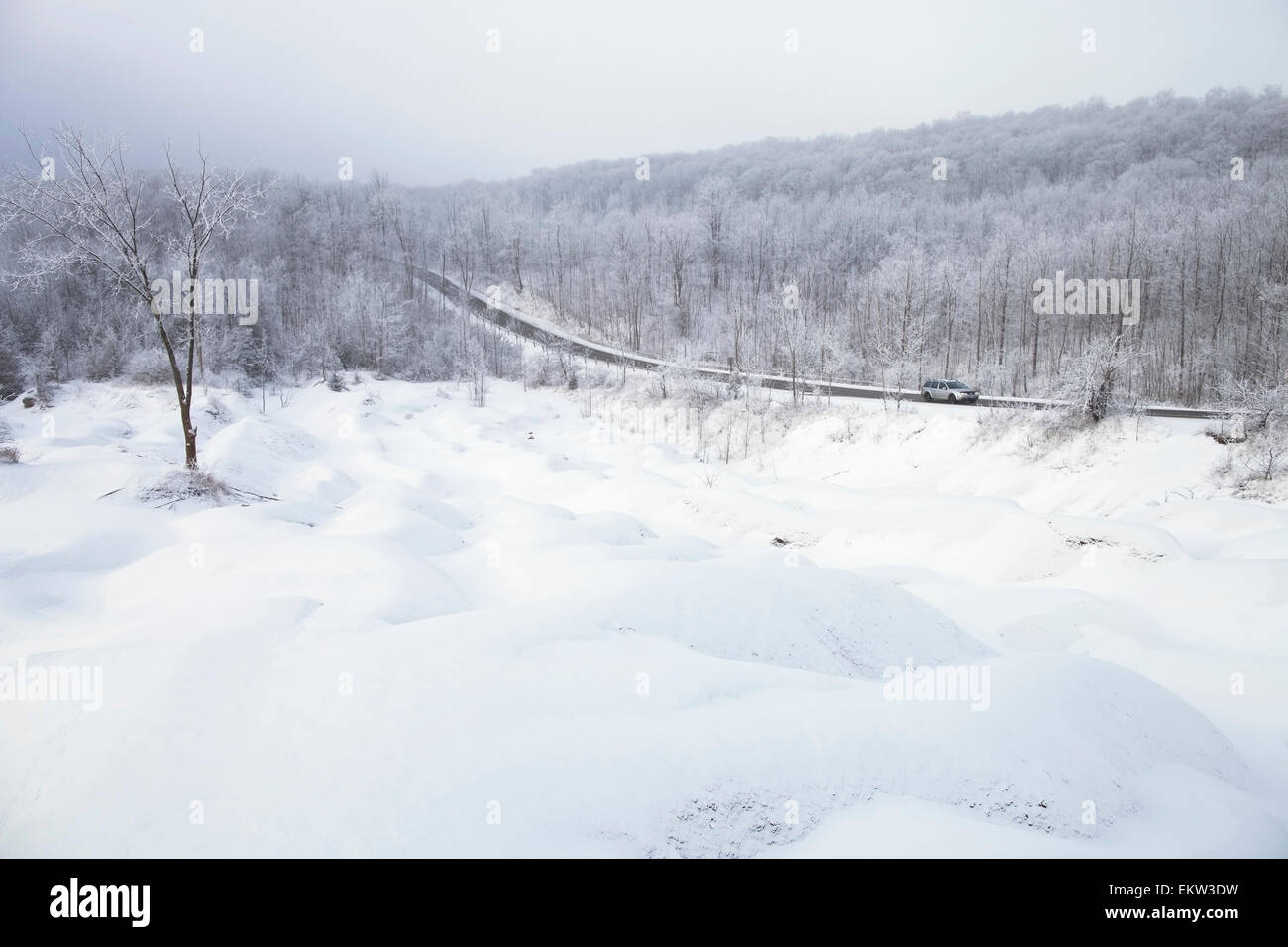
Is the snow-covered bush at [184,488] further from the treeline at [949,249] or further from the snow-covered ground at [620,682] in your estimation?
the treeline at [949,249]

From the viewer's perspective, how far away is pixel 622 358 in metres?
47.6

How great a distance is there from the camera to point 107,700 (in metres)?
4.34

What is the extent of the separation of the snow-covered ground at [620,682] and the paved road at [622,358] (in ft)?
40.7

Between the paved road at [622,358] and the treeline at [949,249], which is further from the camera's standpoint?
the treeline at [949,249]

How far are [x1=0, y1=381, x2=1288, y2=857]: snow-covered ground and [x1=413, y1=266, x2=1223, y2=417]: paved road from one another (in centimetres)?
1241

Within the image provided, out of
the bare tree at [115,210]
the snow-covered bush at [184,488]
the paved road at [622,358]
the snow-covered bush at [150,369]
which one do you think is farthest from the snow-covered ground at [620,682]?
the snow-covered bush at [150,369]

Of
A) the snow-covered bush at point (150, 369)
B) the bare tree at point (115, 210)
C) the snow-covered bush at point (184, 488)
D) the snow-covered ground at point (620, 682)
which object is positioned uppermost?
the bare tree at point (115, 210)

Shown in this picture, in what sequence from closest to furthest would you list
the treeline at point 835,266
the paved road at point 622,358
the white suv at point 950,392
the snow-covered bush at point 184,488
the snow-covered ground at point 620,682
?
the snow-covered ground at point 620,682
the snow-covered bush at point 184,488
the paved road at point 622,358
the white suv at point 950,392
the treeline at point 835,266

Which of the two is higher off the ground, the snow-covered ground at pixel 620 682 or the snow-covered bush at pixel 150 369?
the snow-covered bush at pixel 150 369

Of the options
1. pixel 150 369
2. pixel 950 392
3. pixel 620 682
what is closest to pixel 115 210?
pixel 620 682

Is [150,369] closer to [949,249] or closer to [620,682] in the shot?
[620,682]

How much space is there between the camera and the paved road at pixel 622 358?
24297 mm
